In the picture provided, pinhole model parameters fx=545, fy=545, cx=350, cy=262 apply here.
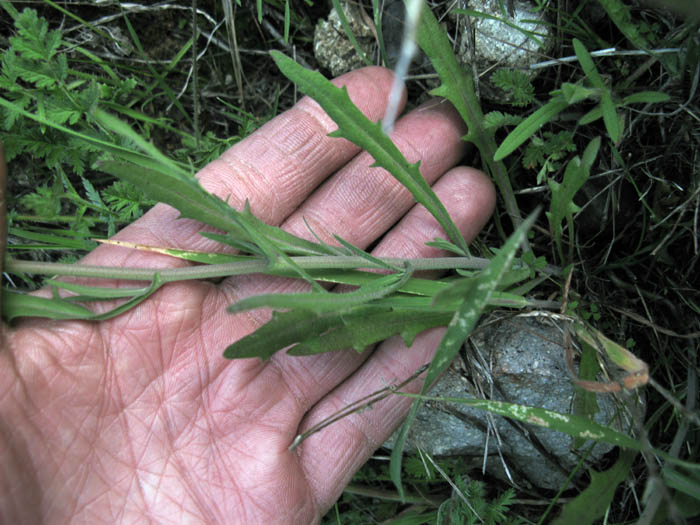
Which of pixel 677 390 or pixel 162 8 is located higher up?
pixel 162 8

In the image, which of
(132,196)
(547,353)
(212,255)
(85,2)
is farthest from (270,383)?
(85,2)

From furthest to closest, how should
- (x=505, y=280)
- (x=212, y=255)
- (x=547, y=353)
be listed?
(x=547, y=353)
(x=212, y=255)
(x=505, y=280)

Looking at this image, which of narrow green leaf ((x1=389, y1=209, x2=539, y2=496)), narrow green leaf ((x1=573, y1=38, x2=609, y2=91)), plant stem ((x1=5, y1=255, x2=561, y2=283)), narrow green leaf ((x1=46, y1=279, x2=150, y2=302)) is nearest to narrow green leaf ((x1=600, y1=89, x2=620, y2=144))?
narrow green leaf ((x1=573, y1=38, x2=609, y2=91))

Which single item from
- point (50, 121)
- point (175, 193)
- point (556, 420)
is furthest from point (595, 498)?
point (50, 121)

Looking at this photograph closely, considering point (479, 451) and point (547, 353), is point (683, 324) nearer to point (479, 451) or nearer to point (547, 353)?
point (547, 353)

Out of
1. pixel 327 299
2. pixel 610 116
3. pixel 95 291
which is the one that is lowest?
pixel 327 299

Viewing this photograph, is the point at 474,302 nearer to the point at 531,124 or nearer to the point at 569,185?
the point at 569,185
